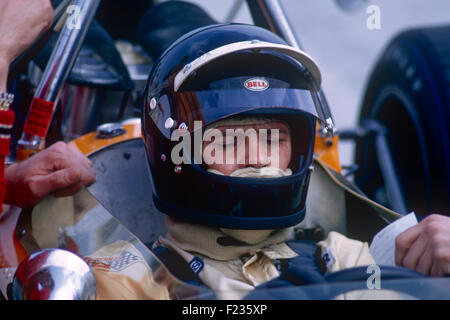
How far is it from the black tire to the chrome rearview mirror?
1528mm

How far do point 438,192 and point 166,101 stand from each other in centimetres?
122

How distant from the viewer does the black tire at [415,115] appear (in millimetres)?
2016

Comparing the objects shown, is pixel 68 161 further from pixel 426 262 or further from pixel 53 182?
pixel 426 262

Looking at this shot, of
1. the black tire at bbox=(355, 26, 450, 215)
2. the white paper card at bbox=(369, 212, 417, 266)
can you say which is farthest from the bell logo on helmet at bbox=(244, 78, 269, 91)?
the black tire at bbox=(355, 26, 450, 215)

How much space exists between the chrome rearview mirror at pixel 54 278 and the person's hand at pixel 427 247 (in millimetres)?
530

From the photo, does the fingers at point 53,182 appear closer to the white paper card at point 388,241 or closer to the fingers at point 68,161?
the fingers at point 68,161

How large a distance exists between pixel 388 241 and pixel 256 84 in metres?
0.40

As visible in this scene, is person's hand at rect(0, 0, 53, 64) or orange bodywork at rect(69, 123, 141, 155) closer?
person's hand at rect(0, 0, 53, 64)

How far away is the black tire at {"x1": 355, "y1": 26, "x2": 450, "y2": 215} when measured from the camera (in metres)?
2.02

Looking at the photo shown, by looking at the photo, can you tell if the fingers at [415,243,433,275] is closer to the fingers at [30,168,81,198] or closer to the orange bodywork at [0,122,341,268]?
the orange bodywork at [0,122,341,268]

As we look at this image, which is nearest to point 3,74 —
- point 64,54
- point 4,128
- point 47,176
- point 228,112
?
point 4,128

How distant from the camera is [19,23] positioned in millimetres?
1212
